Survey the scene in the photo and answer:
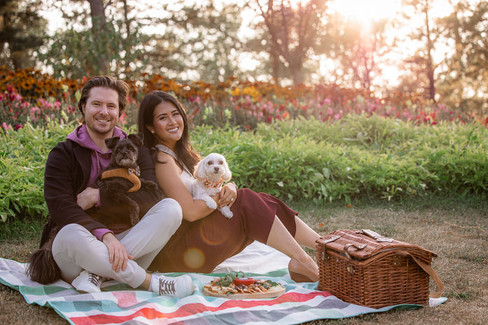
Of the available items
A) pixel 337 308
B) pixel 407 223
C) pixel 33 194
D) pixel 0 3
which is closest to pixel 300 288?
pixel 337 308

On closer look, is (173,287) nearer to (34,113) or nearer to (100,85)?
(100,85)

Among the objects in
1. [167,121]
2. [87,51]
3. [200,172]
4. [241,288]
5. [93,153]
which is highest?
[87,51]

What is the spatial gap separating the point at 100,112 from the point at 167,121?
0.51 m

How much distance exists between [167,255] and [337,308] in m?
1.27

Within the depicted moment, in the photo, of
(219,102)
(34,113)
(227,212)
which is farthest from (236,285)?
(219,102)

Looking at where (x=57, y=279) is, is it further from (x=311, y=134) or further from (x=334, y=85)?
(x=334, y=85)

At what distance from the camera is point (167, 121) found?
3.43 meters

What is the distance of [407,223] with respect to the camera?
17.0 ft

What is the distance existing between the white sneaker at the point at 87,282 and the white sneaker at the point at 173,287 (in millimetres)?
338

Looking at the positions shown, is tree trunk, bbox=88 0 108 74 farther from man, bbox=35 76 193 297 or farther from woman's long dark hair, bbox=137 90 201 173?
man, bbox=35 76 193 297

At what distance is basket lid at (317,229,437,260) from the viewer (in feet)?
8.71

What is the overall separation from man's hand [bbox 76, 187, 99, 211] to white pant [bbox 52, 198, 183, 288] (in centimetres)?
20

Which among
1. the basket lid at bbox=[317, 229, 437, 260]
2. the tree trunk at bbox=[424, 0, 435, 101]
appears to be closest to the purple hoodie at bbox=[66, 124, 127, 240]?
the basket lid at bbox=[317, 229, 437, 260]

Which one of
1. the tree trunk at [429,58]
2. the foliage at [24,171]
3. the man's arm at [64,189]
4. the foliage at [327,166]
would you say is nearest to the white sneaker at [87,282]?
the man's arm at [64,189]
